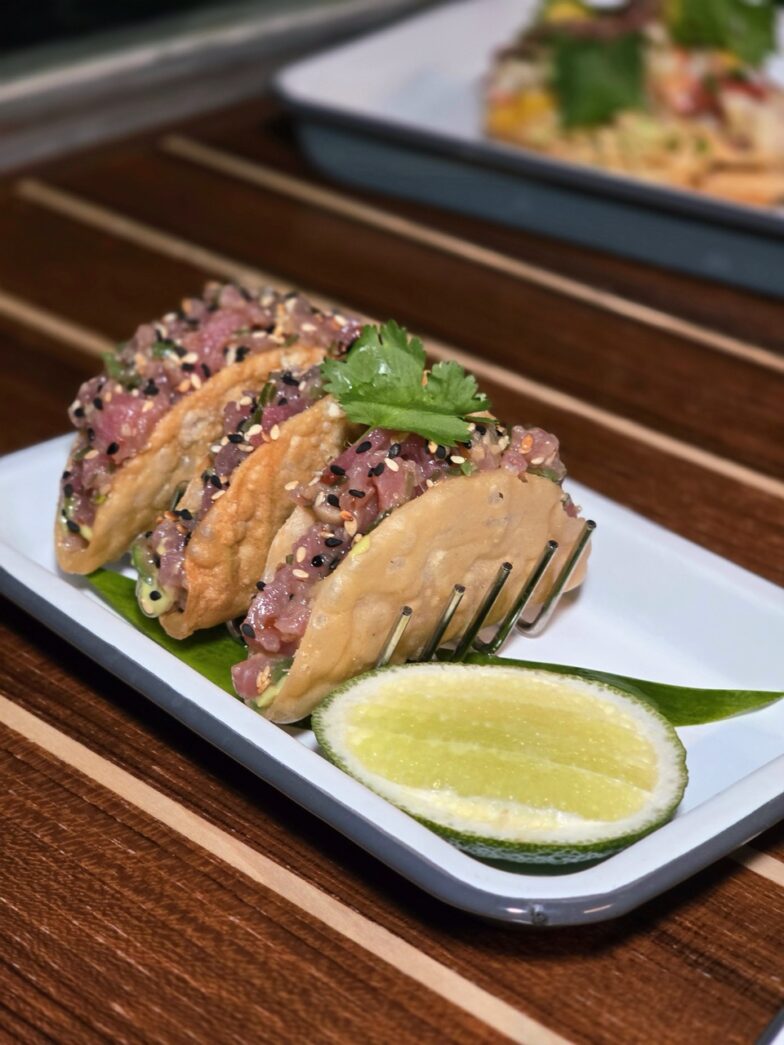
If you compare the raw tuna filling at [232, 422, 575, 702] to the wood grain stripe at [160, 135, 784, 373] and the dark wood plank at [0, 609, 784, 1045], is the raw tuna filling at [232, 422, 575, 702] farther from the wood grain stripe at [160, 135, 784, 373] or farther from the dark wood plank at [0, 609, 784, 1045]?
the wood grain stripe at [160, 135, 784, 373]

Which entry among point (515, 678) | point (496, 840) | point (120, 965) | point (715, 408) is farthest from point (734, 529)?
point (120, 965)

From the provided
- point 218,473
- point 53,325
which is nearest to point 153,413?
point 218,473

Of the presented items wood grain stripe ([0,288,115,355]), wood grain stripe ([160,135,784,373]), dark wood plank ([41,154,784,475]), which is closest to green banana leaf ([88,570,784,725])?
dark wood plank ([41,154,784,475])

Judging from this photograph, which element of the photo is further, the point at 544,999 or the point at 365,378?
the point at 365,378

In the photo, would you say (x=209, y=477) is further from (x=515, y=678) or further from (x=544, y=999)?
(x=544, y=999)

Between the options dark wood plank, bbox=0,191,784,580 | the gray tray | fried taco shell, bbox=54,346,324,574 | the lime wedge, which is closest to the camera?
the lime wedge

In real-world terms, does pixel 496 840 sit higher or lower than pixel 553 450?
lower
